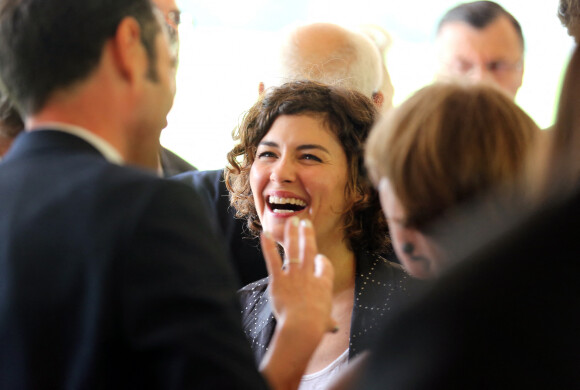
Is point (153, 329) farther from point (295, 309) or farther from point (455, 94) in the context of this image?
point (455, 94)

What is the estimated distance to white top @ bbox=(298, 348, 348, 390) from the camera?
1979mm

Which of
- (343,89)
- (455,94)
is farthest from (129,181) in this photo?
(343,89)

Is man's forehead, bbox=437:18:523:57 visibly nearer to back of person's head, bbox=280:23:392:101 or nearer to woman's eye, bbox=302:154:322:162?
back of person's head, bbox=280:23:392:101

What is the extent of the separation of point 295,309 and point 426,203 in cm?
40

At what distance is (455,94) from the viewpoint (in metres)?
1.32

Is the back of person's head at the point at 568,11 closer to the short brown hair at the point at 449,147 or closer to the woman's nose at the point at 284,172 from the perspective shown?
the woman's nose at the point at 284,172

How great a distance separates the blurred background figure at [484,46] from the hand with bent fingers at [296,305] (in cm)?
170

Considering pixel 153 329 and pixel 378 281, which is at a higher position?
pixel 153 329

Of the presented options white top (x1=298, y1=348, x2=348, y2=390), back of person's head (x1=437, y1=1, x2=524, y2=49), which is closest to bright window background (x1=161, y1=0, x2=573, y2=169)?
back of person's head (x1=437, y1=1, x2=524, y2=49)

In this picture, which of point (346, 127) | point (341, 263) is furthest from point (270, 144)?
point (341, 263)

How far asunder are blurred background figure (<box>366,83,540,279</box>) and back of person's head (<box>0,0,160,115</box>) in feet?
1.74

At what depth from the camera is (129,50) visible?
124 centimetres

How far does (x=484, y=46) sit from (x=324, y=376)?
5.61ft

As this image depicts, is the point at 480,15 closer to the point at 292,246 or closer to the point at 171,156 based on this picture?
the point at 171,156
